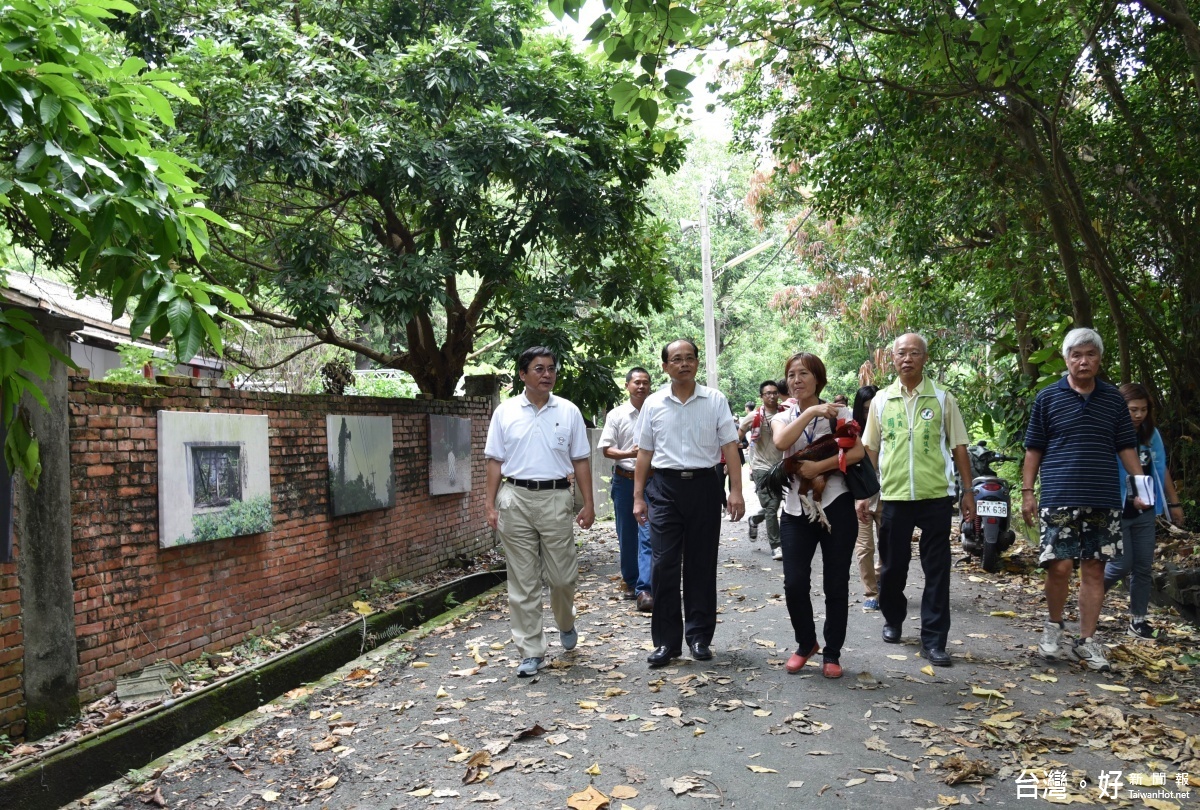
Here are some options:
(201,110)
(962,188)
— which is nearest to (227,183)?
(201,110)

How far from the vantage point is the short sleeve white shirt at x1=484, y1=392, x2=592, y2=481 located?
6969mm

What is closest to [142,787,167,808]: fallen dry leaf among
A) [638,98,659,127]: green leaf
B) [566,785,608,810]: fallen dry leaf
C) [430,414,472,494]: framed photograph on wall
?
[566,785,608,810]: fallen dry leaf

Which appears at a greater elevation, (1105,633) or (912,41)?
(912,41)

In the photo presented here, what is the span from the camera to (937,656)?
253 inches

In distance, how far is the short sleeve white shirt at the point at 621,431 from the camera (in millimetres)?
9352

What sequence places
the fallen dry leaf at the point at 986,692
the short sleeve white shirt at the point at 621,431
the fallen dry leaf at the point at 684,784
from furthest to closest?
the short sleeve white shirt at the point at 621,431 < the fallen dry leaf at the point at 986,692 < the fallen dry leaf at the point at 684,784

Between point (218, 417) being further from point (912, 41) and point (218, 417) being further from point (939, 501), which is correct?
point (912, 41)

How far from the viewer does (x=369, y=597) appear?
957cm

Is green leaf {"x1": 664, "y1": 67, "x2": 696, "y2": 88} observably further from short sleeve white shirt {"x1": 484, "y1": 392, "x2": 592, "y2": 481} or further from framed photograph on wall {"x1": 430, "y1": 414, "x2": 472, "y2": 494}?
framed photograph on wall {"x1": 430, "y1": 414, "x2": 472, "y2": 494}

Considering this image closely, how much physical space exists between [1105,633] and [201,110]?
9163mm

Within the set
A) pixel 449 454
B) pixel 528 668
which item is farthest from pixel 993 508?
pixel 449 454

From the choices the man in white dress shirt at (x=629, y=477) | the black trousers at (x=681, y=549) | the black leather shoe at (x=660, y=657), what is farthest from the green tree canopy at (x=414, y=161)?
the black leather shoe at (x=660, y=657)

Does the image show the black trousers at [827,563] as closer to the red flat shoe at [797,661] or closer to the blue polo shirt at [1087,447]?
the red flat shoe at [797,661]

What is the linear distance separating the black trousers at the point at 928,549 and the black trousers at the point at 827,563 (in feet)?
1.47
